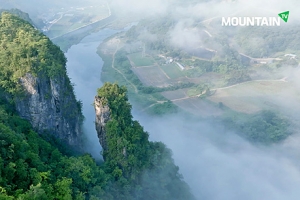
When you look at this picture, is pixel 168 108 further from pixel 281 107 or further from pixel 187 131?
pixel 281 107

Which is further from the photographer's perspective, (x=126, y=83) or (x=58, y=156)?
(x=126, y=83)

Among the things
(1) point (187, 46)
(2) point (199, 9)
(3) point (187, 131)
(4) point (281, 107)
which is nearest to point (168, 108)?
(3) point (187, 131)

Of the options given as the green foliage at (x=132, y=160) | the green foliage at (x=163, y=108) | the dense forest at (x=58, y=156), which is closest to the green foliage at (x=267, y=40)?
the green foliage at (x=163, y=108)

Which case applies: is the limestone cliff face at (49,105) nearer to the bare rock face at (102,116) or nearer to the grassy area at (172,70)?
the bare rock face at (102,116)

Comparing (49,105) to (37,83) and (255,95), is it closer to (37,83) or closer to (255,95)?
(37,83)

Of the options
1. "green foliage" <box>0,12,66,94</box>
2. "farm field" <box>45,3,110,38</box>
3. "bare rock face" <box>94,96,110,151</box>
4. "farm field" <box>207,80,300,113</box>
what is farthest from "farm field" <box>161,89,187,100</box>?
"farm field" <box>45,3,110,38</box>

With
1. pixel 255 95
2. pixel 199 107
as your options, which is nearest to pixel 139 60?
pixel 199 107

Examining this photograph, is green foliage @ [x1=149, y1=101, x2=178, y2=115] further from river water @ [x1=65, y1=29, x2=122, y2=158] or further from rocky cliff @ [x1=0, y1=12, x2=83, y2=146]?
rocky cliff @ [x1=0, y1=12, x2=83, y2=146]
